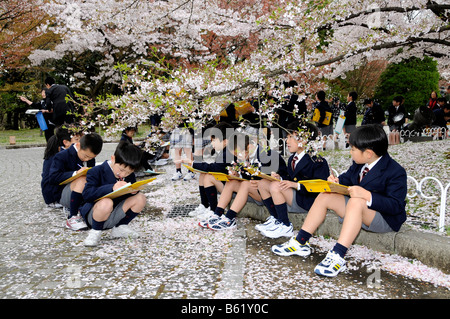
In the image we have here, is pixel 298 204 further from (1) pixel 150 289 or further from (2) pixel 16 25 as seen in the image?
(2) pixel 16 25

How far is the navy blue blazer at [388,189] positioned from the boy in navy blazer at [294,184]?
76cm

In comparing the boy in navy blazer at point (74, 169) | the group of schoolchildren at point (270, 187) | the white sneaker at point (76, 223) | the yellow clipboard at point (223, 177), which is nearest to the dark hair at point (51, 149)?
the group of schoolchildren at point (270, 187)

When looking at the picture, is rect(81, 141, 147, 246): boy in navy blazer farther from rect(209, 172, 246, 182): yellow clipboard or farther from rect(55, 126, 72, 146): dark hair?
rect(55, 126, 72, 146): dark hair

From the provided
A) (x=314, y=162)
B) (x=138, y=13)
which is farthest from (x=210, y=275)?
(x=138, y=13)

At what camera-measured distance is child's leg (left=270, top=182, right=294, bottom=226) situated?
3.98 metres

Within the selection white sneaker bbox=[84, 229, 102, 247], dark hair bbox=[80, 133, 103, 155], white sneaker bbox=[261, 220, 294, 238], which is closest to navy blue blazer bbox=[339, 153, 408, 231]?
white sneaker bbox=[261, 220, 294, 238]

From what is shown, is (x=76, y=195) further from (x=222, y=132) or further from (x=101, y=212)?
(x=222, y=132)

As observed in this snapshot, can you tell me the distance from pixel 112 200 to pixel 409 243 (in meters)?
3.04

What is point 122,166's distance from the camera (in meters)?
3.94

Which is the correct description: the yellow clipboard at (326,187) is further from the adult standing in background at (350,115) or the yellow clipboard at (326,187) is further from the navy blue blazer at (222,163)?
the adult standing in background at (350,115)

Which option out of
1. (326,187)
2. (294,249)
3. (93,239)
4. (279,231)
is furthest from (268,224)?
(93,239)

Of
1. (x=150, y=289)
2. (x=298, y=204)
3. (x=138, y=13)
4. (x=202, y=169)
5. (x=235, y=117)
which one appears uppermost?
(x=138, y=13)

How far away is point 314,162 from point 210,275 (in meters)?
1.76

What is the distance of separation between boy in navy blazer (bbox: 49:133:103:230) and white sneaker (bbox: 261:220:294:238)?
2277 mm
